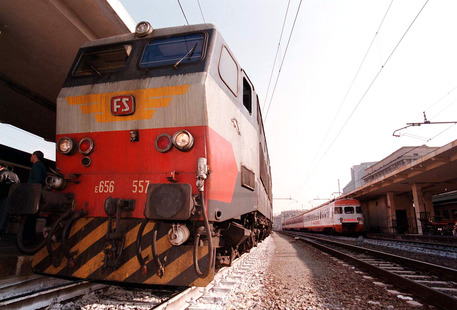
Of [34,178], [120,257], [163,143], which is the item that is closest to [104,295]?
[120,257]

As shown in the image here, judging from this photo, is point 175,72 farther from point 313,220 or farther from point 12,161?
point 313,220

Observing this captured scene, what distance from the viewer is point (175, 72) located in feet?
11.2

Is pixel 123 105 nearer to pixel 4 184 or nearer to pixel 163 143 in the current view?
pixel 163 143

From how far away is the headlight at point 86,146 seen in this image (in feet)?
11.0

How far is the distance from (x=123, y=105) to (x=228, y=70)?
1.56 metres

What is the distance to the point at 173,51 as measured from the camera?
12.2 feet

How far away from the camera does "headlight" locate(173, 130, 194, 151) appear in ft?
9.85

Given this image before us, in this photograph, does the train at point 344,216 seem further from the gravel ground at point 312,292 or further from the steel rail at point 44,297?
the steel rail at point 44,297

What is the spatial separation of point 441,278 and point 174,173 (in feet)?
17.9

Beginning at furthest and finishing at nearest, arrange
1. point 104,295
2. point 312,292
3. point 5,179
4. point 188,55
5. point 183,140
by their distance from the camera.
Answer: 1. point 5,179
2. point 312,292
3. point 188,55
4. point 104,295
5. point 183,140

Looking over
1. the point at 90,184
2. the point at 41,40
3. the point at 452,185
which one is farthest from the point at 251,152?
the point at 452,185

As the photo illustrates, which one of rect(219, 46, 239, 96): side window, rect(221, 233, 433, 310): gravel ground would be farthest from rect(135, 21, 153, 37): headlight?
rect(221, 233, 433, 310): gravel ground

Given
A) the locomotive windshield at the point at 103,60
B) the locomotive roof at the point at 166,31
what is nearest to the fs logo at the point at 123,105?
the locomotive windshield at the point at 103,60

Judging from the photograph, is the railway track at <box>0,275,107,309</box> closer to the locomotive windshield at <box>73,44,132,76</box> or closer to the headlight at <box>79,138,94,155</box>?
the headlight at <box>79,138,94,155</box>
